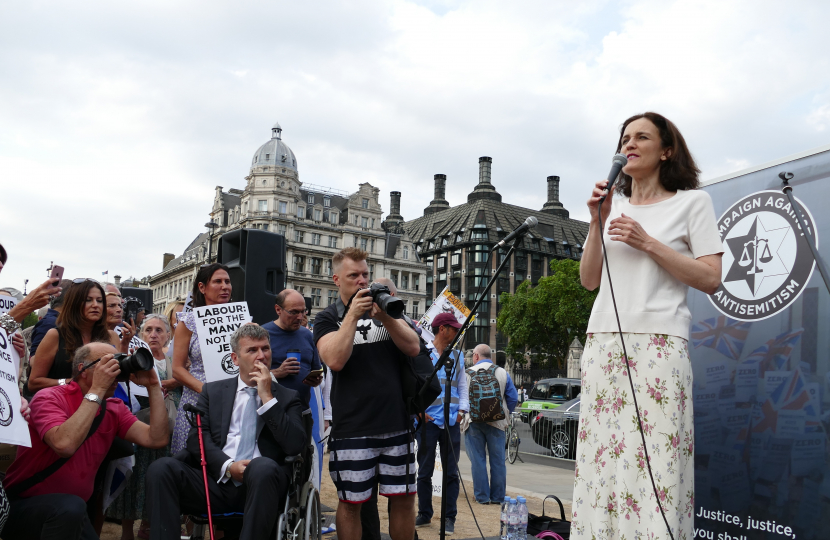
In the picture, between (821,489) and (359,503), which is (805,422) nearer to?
(821,489)

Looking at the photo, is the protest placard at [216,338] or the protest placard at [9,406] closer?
the protest placard at [9,406]

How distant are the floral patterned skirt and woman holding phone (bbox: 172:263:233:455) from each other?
10.3 ft

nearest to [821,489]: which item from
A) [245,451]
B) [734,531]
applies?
[734,531]

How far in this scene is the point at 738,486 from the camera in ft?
12.1

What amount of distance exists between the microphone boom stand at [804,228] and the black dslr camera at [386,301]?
78.3 inches

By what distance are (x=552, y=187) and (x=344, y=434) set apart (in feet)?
339

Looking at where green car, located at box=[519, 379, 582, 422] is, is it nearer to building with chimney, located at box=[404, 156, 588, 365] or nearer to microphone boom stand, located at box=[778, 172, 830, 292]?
microphone boom stand, located at box=[778, 172, 830, 292]

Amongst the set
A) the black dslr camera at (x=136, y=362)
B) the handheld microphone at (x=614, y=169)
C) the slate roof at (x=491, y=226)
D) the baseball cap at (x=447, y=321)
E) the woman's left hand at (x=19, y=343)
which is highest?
the slate roof at (x=491, y=226)

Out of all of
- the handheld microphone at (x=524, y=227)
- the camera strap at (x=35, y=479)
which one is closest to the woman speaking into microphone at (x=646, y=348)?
the handheld microphone at (x=524, y=227)

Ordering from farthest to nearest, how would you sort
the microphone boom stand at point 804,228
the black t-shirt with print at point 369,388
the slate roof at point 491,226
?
the slate roof at point 491,226, the black t-shirt with print at point 369,388, the microphone boom stand at point 804,228

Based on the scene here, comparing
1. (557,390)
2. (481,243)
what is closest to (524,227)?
(557,390)

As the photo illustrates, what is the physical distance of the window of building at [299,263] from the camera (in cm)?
7162

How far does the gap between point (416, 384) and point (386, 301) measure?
0.73m

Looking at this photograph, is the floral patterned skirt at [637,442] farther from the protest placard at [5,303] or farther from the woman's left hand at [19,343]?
the protest placard at [5,303]
